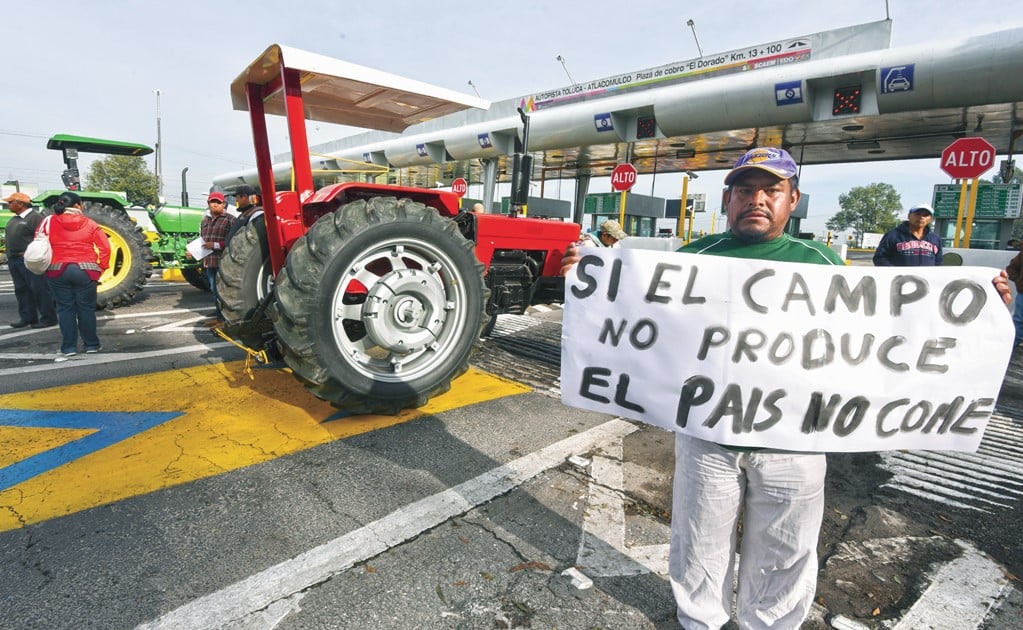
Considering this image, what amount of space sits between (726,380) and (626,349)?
33cm

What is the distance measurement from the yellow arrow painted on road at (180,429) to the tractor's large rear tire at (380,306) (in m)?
0.29

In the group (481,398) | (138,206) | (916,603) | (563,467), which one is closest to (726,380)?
(916,603)

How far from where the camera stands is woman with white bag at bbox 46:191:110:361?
455 cm

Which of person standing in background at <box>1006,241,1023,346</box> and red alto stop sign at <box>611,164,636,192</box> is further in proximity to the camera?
red alto stop sign at <box>611,164,636,192</box>

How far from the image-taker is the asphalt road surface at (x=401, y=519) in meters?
1.69

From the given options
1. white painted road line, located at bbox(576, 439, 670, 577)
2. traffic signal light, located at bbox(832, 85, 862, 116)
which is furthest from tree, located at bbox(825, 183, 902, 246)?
white painted road line, located at bbox(576, 439, 670, 577)

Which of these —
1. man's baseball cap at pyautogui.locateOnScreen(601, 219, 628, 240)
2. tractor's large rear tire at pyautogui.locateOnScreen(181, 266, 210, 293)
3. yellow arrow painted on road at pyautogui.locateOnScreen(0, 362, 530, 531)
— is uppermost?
man's baseball cap at pyautogui.locateOnScreen(601, 219, 628, 240)

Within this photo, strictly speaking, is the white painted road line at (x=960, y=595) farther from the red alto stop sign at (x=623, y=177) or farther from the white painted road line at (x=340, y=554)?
the red alto stop sign at (x=623, y=177)

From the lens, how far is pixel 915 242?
17.8 feet

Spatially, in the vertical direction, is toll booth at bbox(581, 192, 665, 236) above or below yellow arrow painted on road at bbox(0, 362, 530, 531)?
above

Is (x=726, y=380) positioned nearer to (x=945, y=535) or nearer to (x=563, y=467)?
(x=563, y=467)

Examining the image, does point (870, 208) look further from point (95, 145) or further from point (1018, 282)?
point (95, 145)

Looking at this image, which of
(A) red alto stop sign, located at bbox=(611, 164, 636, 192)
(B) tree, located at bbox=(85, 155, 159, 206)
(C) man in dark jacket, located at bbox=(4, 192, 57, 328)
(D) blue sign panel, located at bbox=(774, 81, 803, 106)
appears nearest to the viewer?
(C) man in dark jacket, located at bbox=(4, 192, 57, 328)

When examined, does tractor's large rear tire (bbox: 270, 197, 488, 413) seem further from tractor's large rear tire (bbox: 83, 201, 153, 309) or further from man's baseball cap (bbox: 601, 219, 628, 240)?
tractor's large rear tire (bbox: 83, 201, 153, 309)
